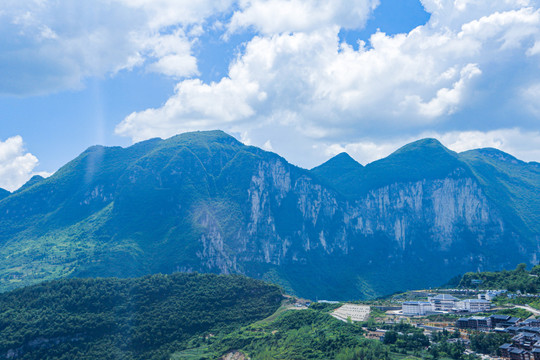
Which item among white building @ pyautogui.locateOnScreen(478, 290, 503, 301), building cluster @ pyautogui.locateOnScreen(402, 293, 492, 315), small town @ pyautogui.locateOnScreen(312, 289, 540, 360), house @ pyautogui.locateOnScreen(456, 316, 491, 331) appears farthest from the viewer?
white building @ pyautogui.locateOnScreen(478, 290, 503, 301)

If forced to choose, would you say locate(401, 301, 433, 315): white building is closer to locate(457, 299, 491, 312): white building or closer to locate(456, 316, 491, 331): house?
locate(457, 299, 491, 312): white building

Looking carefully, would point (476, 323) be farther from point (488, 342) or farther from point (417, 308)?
point (417, 308)

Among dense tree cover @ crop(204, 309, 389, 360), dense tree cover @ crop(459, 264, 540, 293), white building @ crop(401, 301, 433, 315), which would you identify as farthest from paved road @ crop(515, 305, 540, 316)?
dense tree cover @ crop(204, 309, 389, 360)

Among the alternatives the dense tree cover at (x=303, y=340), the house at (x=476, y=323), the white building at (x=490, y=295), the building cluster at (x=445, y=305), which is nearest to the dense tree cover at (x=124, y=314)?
the dense tree cover at (x=303, y=340)

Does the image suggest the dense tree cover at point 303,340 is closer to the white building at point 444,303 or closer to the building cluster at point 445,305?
the building cluster at point 445,305

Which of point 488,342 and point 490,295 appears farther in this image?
point 490,295

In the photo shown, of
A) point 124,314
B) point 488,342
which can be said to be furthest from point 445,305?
point 124,314
